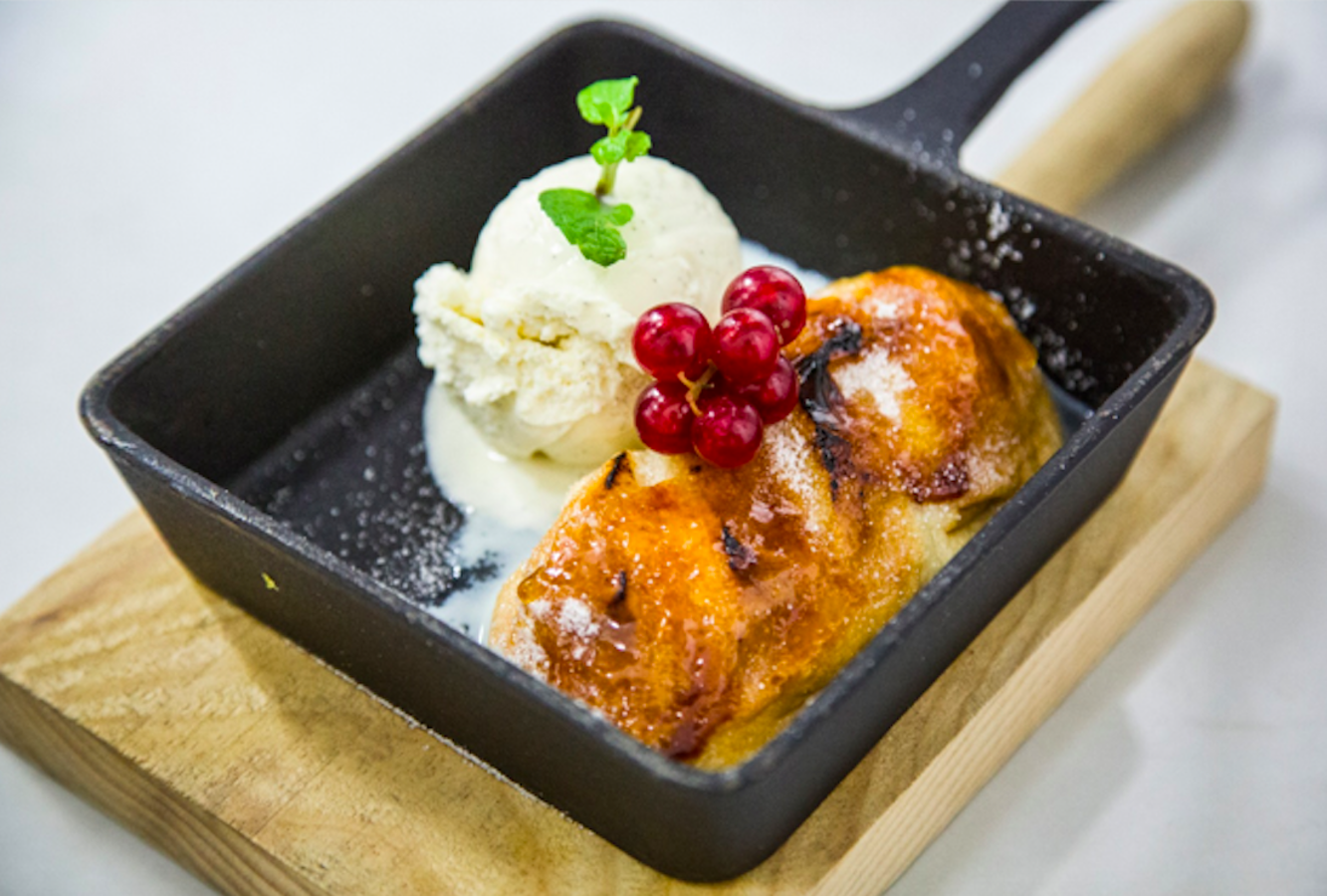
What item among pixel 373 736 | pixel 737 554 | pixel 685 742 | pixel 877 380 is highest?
pixel 877 380

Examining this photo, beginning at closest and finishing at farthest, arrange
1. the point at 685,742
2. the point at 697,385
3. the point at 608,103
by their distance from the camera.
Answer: the point at 685,742 < the point at 697,385 < the point at 608,103

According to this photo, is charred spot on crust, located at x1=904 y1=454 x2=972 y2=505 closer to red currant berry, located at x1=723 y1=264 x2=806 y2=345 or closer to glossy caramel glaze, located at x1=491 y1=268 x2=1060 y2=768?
glossy caramel glaze, located at x1=491 y1=268 x2=1060 y2=768

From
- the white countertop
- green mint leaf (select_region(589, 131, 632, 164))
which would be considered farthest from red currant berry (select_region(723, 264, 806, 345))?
the white countertop

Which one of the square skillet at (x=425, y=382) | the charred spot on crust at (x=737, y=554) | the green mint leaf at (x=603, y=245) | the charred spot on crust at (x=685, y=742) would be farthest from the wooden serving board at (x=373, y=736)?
the green mint leaf at (x=603, y=245)

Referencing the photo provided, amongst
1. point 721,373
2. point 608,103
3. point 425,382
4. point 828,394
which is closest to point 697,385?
point 721,373

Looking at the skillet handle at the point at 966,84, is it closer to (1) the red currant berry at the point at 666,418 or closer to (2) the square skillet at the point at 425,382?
(2) the square skillet at the point at 425,382

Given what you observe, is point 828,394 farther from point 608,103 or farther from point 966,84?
point 966,84
